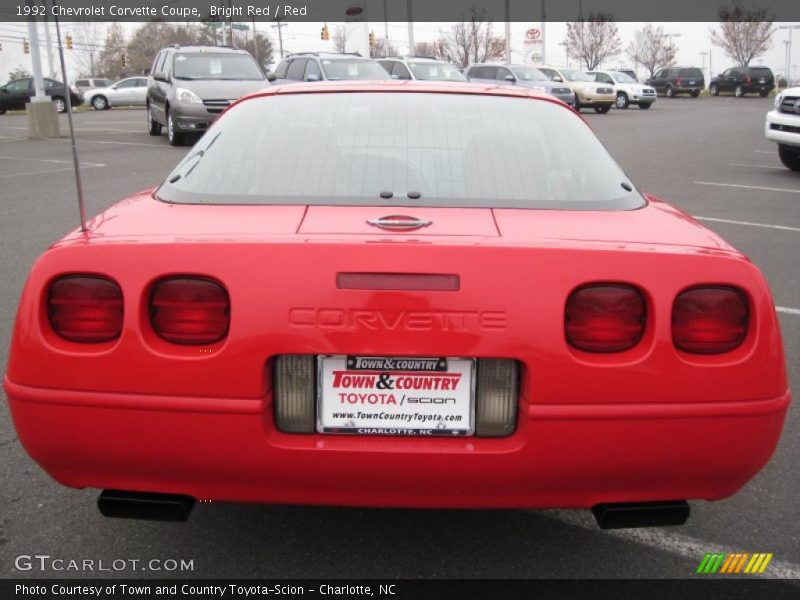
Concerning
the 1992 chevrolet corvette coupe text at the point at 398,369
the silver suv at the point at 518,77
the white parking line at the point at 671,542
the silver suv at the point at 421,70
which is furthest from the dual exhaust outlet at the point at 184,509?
the silver suv at the point at 518,77

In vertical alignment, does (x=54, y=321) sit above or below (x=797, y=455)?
above

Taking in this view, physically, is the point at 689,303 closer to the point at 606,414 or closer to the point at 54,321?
the point at 606,414

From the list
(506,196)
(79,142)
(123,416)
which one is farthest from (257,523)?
(79,142)

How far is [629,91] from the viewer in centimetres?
3550

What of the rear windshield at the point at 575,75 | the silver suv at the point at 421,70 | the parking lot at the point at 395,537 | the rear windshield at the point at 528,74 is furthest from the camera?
the rear windshield at the point at 575,75

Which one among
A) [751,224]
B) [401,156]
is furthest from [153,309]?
[751,224]

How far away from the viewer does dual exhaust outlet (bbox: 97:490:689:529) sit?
2.28 m

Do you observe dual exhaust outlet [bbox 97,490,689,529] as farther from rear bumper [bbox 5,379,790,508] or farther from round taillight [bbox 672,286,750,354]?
round taillight [bbox 672,286,750,354]

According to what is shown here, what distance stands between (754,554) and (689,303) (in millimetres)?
1016

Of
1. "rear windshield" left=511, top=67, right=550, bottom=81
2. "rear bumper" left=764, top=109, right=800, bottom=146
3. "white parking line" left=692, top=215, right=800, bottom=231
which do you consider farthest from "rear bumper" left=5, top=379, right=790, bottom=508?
"rear windshield" left=511, top=67, right=550, bottom=81

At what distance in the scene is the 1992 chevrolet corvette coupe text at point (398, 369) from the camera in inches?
82.4

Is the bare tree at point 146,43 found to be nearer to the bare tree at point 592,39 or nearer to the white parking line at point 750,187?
the bare tree at point 592,39

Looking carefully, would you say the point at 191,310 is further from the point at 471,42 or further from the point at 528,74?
the point at 471,42

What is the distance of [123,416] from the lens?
7.04 ft
